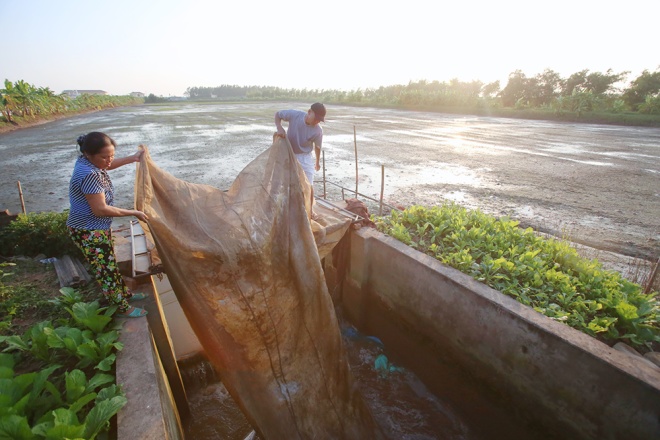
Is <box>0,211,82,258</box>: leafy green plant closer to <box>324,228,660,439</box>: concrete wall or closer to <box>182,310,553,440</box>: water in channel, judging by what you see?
<box>182,310,553,440</box>: water in channel

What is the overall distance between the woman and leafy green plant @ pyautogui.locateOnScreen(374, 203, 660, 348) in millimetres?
3489

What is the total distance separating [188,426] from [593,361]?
4.47m

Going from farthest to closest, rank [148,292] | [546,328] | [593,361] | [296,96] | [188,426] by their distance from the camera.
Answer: [296,96] < [188,426] < [148,292] < [546,328] < [593,361]

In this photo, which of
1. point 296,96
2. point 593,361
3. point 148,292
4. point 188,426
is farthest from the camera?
point 296,96

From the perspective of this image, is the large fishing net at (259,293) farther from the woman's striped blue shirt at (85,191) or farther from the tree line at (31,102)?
the tree line at (31,102)

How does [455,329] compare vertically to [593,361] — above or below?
below

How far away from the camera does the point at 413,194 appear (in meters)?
9.73

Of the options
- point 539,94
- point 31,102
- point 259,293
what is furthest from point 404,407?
point 539,94

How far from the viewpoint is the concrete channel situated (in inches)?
102

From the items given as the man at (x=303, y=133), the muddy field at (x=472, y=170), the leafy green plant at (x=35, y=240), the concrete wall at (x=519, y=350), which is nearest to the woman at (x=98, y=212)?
the leafy green plant at (x=35, y=240)

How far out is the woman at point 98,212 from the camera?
270cm

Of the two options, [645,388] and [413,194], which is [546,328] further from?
[413,194]

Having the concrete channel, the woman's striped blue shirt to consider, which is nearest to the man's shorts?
the concrete channel

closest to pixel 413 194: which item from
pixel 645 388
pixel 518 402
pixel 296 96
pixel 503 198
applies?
pixel 503 198
